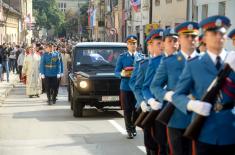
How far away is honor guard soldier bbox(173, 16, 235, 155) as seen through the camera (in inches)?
198

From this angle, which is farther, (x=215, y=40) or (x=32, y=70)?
(x=32, y=70)

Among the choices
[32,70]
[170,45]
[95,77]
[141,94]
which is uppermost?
[170,45]

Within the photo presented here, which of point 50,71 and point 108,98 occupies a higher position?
point 50,71

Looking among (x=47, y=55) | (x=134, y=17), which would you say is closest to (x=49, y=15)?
(x=134, y=17)

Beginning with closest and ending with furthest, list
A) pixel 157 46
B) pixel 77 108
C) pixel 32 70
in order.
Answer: pixel 157 46
pixel 77 108
pixel 32 70

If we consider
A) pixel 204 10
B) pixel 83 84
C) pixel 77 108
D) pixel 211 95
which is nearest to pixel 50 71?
pixel 77 108

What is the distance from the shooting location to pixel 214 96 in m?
4.98

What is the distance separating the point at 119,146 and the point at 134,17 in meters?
42.9

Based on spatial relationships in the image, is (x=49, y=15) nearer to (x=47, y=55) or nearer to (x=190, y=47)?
(x=47, y=55)

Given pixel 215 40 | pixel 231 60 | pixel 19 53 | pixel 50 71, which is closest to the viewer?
pixel 231 60

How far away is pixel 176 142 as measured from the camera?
6.30 m

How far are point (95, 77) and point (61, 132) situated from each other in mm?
2565

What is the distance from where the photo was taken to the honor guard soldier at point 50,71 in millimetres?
18844

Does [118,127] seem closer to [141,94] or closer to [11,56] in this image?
[141,94]
